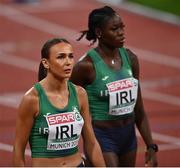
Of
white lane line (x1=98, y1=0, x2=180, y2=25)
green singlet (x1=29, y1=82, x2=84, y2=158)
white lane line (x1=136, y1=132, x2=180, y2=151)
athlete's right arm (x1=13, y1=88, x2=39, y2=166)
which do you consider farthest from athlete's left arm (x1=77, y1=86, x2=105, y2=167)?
white lane line (x1=98, y1=0, x2=180, y2=25)

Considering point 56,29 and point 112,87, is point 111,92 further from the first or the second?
point 56,29

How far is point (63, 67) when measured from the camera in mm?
6566

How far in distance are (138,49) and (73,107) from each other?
10684 mm

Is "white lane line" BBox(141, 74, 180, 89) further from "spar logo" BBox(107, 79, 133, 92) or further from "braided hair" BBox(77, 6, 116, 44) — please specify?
"spar logo" BBox(107, 79, 133, 92)

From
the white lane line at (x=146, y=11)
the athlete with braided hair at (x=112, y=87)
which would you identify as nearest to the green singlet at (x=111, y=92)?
the athlete with braided hair at (x=112, y=87)

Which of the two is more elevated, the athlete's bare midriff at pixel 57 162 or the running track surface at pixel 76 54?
the athlete's bare midriff at pixel 57 162

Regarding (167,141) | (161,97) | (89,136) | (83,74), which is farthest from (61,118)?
(161,97)

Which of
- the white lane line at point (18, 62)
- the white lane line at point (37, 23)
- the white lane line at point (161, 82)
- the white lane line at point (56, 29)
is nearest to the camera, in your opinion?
the white lane line at point (161, 82)

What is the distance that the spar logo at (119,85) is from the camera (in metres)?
7.60

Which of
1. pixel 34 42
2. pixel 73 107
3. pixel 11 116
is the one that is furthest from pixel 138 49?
pixel 73 107

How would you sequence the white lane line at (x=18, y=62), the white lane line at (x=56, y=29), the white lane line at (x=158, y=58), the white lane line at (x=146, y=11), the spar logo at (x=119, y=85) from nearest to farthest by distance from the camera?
the spar logo at (x=119, y=85) < the white lane line at (x=18, y=62) < the white lane line at (x=158, y=58) < the white lane line at (x=56, y=29) < the white lane line at (x=146, y=11)

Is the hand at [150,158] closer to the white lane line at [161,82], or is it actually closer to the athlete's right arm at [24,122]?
the athlete's right arm at [24,122]

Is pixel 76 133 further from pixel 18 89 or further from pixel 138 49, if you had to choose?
pixel 138 49

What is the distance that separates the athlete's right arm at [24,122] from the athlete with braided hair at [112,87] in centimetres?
111
